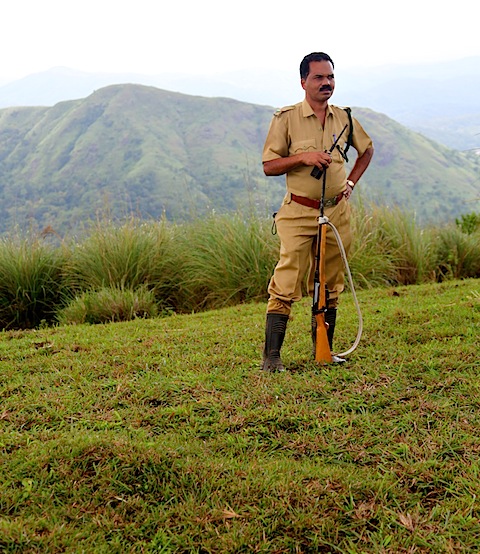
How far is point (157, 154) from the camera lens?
12112 centimetres

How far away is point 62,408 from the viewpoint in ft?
12.6

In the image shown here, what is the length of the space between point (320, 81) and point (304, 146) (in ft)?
1.32

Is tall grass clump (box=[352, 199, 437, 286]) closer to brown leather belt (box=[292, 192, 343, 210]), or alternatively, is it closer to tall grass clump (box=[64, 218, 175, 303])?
tall grass clump (box=[64, 218, 175, 303])

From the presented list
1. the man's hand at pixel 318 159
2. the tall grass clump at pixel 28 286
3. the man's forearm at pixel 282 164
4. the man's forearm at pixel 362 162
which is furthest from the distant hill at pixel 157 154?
the man's hand at pixel 318 159

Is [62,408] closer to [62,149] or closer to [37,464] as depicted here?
[37,464]

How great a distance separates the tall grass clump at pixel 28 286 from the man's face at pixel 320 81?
4942 mm

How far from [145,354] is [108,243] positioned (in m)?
3.67

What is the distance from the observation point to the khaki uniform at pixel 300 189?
4129mm

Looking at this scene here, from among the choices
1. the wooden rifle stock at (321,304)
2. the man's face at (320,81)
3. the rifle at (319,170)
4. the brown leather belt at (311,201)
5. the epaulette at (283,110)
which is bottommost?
the wooden rifle stock at (321,304)

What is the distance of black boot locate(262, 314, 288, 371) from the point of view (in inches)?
169

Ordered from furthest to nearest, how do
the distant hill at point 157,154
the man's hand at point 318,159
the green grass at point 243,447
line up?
the distant hill at point 157,154, the man's hand at point 318,159, the green grass at point 243,447

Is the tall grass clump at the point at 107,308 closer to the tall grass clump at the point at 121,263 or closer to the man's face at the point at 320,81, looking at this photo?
the tall grass clump at the point at 121,263

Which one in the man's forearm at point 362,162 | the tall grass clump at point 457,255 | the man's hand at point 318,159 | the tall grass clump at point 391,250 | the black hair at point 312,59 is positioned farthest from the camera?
the tall grass clump at point 457,255

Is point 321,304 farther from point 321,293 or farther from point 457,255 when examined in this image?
point 457,255
